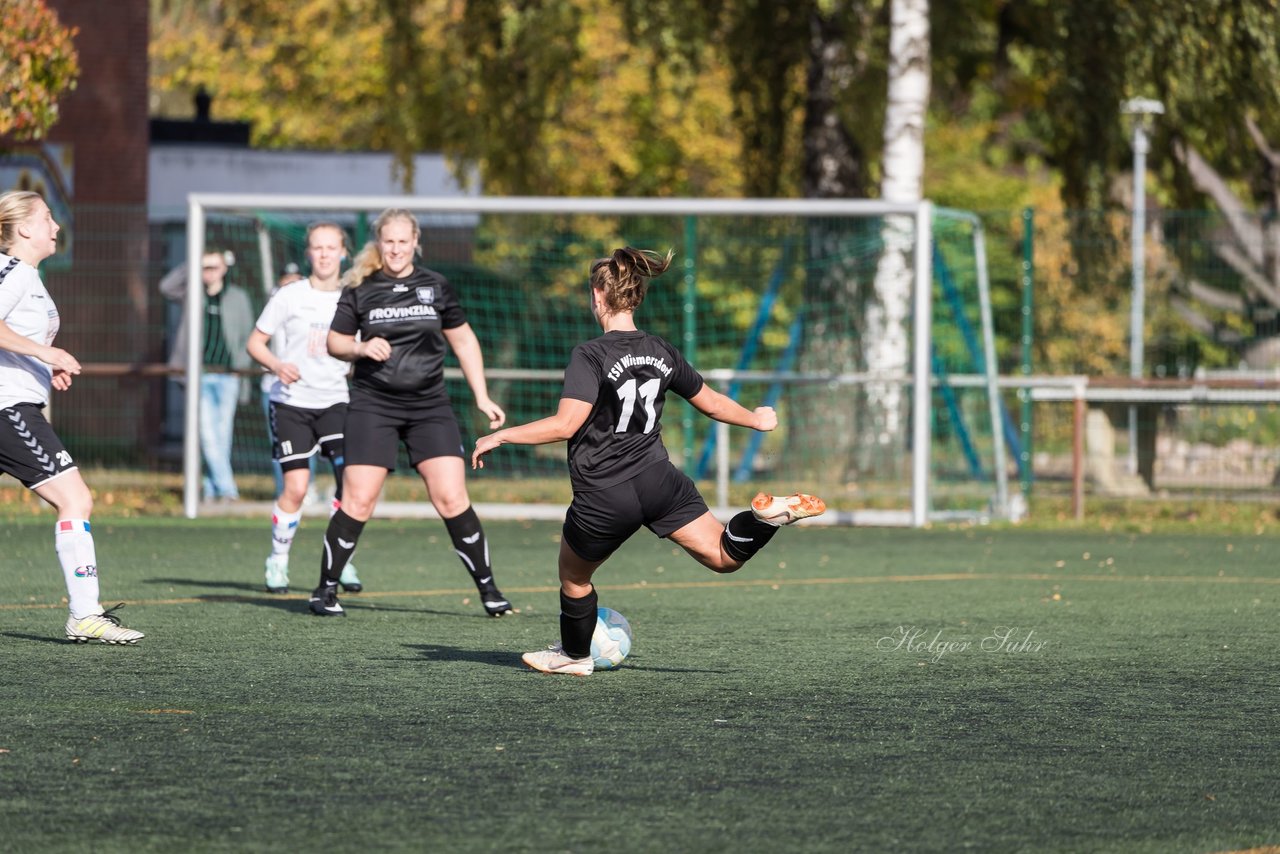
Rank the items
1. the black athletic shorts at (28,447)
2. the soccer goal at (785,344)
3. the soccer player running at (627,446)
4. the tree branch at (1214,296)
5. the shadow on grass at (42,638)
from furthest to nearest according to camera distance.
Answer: the tree branch at (1214,296)
the soccer goal at (785,344)
the shadow on grass at (42,638)
the black athletic shorts at (28,447)
the soccer player running at (627,446)

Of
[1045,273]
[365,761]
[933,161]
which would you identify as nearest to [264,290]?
[1045,273]

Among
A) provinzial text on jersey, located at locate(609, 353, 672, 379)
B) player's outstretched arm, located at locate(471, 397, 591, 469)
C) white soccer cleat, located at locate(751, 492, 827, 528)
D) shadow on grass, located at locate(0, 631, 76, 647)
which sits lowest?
shadow on grass, located at locate(0, 631, 76, 647)

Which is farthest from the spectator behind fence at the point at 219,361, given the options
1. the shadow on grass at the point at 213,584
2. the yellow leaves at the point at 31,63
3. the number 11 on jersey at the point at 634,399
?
the number 11 on jersey at the point at 634,399

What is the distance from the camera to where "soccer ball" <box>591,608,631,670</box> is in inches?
298

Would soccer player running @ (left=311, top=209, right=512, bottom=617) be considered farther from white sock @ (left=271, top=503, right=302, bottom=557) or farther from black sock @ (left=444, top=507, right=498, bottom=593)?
white sock @ (left=271, top=503, right=302, bottom=557)

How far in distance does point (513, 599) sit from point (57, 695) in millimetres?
3805

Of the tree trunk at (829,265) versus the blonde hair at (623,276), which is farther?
the tree trunk at (829,265)

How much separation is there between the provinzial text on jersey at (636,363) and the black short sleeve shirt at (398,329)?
2356mm

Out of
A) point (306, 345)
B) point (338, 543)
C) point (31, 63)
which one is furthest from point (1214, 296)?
point (338, 543)

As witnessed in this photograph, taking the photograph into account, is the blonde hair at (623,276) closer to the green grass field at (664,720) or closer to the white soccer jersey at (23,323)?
the green grass field at (664,720)

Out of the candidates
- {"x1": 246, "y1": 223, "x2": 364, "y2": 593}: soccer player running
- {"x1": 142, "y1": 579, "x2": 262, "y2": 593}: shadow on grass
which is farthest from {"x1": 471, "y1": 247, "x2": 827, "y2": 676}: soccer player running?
{"x1": 142, "y1": 579, "x2": 262, "y2": 593}: shadow on grass

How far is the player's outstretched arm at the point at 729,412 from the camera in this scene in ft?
23.9

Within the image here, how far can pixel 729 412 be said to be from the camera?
7406 mm

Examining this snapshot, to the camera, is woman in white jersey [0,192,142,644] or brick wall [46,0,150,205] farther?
brick wall [46,0,150,205]
